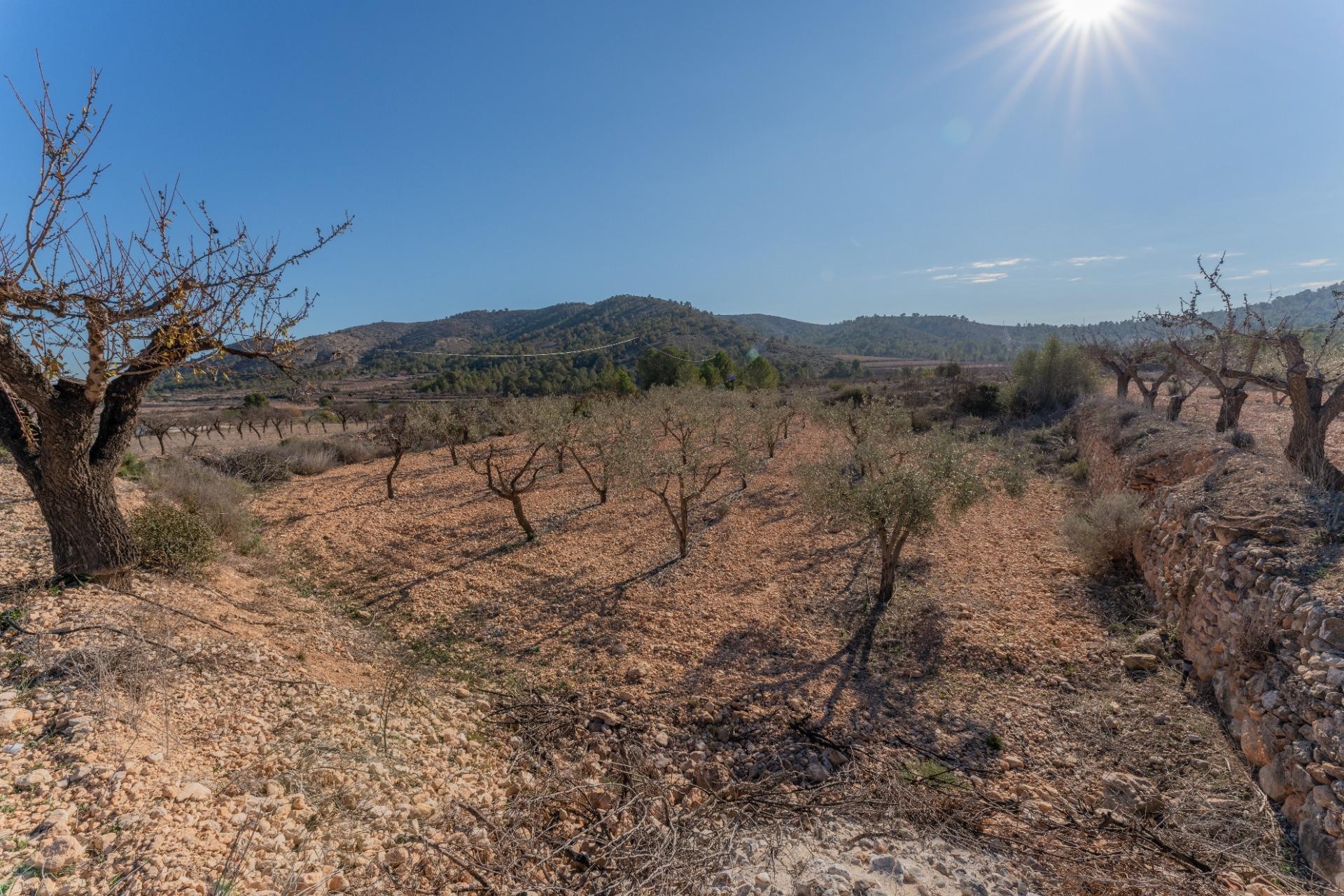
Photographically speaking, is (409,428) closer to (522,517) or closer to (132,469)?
A: (132,469)

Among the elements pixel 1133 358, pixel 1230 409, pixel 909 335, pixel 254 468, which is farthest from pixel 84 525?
pixel 909 335

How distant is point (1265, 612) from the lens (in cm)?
500

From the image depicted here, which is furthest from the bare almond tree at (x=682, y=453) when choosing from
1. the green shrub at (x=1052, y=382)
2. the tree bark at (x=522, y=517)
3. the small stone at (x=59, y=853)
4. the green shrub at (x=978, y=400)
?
the green shrub at (x=1052, y=382)

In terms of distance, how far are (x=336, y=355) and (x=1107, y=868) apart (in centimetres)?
792

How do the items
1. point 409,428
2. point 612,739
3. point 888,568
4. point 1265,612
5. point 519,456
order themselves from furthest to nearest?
→ point 519,456 → point 409,428 → point 888,568 → point 612,739 → point 1265,612

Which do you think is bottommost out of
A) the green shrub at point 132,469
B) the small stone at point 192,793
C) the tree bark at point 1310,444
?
the small stone at point 192,793

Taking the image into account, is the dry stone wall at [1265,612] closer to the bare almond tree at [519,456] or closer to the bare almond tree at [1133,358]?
the bare almond tree at [1133,358]

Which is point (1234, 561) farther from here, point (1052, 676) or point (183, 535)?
point (183, 535)

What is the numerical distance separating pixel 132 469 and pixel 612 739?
47.6 feet

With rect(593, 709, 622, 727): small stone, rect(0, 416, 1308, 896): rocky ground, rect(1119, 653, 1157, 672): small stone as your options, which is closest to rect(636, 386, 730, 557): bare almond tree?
rect(0, 416, 1308, 896): rocky ground

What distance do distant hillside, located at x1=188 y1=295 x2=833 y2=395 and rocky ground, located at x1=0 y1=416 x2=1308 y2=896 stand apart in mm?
33577

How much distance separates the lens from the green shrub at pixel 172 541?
6.60 metres

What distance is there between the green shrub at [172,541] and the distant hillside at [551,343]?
32.5 metres

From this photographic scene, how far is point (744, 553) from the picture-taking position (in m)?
10.2
